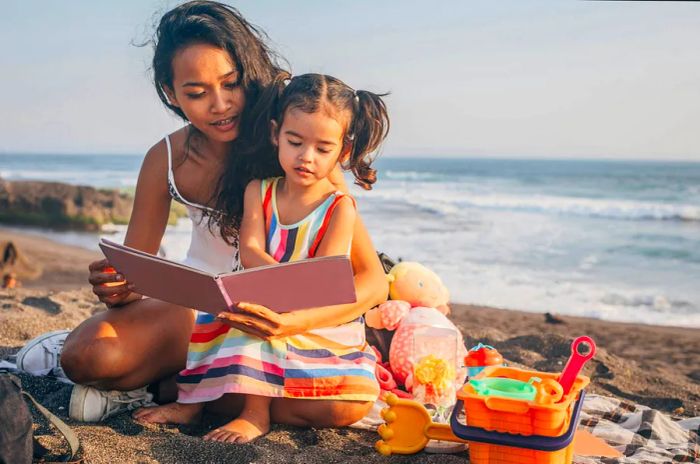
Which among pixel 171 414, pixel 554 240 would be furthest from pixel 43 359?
pixel 554 240

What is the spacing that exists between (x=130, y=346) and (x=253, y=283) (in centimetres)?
75

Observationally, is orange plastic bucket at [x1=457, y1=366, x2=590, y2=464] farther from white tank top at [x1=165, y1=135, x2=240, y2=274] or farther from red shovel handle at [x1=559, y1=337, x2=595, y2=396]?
white tank top at [x1=165, y1=135, x2=240, y2=274]

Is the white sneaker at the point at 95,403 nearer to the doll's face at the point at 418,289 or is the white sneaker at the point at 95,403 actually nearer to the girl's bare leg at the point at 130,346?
the girl's bare leg at the point at 130,346

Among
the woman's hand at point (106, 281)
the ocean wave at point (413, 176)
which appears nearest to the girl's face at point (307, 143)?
the woman's hand at point (106, 281)

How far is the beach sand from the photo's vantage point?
7.93ft

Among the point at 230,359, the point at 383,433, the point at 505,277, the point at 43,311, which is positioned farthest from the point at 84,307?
the point at 505,277

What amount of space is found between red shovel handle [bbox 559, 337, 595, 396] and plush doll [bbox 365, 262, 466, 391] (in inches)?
38.1

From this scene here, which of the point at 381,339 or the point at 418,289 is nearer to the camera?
the point at 381,339

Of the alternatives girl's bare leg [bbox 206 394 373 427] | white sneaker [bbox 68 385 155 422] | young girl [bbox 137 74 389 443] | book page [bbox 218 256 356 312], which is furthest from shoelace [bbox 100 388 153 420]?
book page [bbox 218 256 356 312]

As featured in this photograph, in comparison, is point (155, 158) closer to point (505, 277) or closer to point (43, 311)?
point (43, 311)

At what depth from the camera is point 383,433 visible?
8.29ft

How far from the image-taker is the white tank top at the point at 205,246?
305cm

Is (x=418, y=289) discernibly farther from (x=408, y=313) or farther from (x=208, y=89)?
(x=208, y=89)

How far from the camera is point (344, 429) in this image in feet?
9.17
